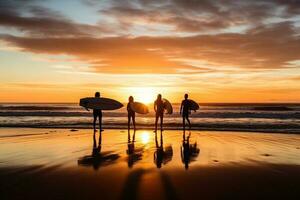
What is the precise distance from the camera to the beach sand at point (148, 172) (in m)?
7.41

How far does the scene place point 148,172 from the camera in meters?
9.44

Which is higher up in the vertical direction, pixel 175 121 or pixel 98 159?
pixel 175 121

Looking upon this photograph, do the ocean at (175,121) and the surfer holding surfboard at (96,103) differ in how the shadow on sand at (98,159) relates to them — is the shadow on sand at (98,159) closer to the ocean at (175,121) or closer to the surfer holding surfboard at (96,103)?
the surfer holding surfboard at (96,103)

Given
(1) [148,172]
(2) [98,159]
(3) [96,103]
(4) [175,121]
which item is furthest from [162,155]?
(4) [175,121]

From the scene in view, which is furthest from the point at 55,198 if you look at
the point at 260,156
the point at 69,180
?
the point at 260,156

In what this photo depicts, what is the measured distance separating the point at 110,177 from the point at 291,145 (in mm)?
10277

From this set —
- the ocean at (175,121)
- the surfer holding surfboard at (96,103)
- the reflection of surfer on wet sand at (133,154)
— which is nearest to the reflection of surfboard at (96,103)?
the surfer holding surfboard at (96,103)

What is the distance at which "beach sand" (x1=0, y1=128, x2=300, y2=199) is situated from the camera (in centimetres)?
741

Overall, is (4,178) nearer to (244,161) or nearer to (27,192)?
(27,192)

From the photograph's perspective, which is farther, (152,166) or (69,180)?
(152,166)

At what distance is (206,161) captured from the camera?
36.7ft

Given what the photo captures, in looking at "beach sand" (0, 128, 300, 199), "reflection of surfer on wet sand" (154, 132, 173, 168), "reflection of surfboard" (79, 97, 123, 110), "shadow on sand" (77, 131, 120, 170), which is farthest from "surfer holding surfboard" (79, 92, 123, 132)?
"shadow on sand" (77, 131, 120, 170)

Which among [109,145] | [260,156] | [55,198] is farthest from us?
[109,145]

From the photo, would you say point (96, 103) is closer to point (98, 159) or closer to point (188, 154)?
point (188, 154)
